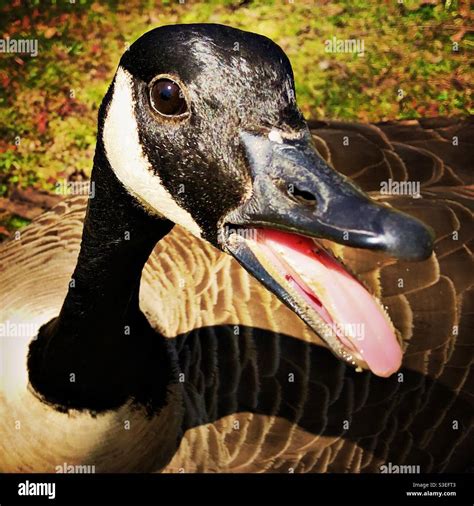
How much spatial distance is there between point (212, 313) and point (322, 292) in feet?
4.24

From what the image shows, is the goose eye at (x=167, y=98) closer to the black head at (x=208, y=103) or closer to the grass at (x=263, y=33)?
the black head at (x=208, y=103)

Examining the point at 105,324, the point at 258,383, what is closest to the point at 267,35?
the point at 258,383

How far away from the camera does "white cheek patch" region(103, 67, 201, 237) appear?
2525mm

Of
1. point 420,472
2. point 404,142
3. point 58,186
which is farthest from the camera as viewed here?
point 58,186

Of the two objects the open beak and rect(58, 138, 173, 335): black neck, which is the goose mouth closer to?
the open beak

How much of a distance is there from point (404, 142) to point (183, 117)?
2.20 metres

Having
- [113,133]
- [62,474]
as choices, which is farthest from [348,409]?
[113,133]

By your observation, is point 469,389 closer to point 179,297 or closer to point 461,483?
point 461,483

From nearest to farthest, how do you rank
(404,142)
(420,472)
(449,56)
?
(420,472) → (404,142) → (449,56)

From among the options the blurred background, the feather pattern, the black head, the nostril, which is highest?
the black head

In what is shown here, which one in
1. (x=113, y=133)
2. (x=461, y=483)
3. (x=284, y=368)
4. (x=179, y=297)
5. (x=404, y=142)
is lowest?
(x=461, y=483)

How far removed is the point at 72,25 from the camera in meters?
6.71

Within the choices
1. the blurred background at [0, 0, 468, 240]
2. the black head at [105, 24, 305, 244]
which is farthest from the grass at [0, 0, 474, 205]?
the black head at [105, 24, 305, 244]

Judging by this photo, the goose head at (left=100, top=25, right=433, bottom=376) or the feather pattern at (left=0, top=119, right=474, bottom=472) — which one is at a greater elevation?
the goose head at (left=100, top=25, right=433, bottom=376)
